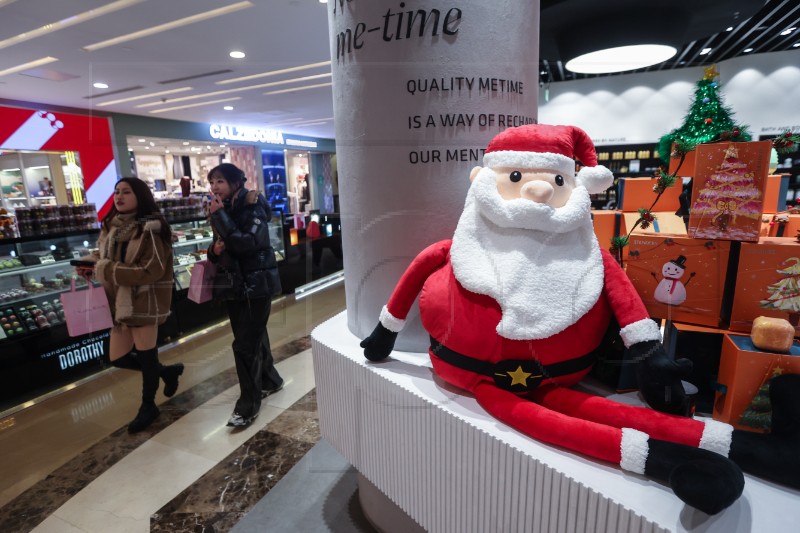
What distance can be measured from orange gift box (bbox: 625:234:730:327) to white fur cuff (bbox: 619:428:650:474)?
43 cm

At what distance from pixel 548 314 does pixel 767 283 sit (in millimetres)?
544

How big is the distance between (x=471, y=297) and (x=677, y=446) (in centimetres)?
51

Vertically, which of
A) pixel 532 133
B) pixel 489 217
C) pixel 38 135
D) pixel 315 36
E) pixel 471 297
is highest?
pixel 315 36

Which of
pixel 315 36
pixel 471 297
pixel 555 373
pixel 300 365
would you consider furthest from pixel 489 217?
pixel 315 36

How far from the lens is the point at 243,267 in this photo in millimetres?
2484

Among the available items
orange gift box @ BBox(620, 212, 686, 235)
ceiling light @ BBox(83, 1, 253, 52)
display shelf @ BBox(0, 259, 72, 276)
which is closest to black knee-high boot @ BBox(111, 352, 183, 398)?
display shelf @ BBox(0, 259, 72, 276)

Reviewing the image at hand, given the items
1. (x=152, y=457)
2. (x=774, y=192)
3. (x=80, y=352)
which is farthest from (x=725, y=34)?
(x=80, y=352)

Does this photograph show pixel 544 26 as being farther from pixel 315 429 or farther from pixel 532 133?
pixel 315 429

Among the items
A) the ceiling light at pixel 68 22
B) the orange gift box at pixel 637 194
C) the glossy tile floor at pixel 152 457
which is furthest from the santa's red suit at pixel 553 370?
the ceiling light at pixel 68 22

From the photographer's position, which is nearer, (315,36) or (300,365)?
(300,365)

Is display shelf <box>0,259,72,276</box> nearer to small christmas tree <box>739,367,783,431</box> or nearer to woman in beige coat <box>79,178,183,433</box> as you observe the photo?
woman in beige coat <box>79,178,183,433</box>

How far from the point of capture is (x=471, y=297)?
1.05 m

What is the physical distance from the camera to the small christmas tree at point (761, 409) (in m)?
0.88

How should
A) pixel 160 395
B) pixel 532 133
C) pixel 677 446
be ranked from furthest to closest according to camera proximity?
pixel 160 395 → pixel 532 133 → pixel 677 446
